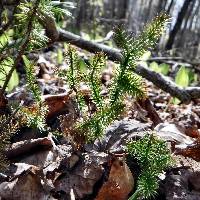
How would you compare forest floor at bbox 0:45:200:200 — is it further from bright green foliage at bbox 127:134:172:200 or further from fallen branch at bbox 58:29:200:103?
fallen branch at bbox 58:29:200:103

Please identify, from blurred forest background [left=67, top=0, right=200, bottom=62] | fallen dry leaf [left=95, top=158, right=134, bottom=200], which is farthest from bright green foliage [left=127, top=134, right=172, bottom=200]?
blurred forest background [left=67, top=0, right=200, bottom=62]

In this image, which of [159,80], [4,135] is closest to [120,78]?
[4,135]

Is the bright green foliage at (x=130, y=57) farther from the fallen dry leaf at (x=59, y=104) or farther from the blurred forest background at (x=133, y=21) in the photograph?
the blurred forest background at (x=133, y=21)

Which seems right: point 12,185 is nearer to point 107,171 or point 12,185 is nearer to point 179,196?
point 107,171

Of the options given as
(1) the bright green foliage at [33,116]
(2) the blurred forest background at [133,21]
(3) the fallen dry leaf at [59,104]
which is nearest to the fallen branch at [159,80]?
(3) the fallen dry leaf at [59,104]

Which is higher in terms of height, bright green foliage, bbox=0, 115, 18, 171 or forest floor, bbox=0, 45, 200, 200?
bright green foliage, bbox=0, 115, 18, 171

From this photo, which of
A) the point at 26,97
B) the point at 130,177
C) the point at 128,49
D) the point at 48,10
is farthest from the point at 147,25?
the point at 26,97

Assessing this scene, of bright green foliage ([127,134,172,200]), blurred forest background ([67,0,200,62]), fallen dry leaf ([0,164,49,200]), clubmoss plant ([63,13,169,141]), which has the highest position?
clubmoss plant ([63,13,169,141])
